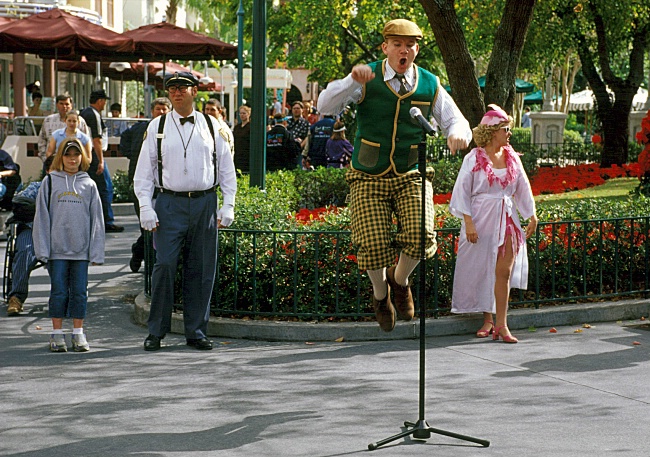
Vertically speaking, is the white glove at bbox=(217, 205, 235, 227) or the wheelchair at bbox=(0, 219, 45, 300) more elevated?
the white glove at bbox=(217, 205, 235, 227)

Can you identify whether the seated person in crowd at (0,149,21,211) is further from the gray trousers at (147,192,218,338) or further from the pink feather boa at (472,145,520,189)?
the pink feather boa at (472,145,520,189)

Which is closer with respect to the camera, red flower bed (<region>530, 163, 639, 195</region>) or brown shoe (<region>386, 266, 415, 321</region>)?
brown shoe (<region>386, 266, 415, 321</region>)

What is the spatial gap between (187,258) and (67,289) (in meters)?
0.96

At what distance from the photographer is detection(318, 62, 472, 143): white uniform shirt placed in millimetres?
7070

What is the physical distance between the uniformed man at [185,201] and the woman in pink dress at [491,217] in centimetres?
193

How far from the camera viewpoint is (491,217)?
31.2 feet

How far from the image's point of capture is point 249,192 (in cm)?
1154

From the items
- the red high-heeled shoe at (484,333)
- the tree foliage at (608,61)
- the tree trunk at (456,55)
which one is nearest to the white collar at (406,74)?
the red high-heeled shoe at (484,333)

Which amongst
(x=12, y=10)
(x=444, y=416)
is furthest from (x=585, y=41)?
(x=444, y=416)

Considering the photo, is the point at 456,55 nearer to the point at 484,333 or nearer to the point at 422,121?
the point at 484,333

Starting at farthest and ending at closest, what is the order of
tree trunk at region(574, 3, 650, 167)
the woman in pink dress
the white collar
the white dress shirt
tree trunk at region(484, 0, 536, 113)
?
tree trunk at region(574, 3, 650, 167) < the white dress shirt < tree trunk at region(484, 0, 536, 113) < the woman in pink dress < the white collar

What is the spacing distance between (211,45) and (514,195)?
15.1 m

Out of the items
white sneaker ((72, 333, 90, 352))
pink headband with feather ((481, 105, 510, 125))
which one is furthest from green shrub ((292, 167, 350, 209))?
white sneaker ((72, 333, 90, 352))

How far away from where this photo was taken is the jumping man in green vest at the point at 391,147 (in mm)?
7129
